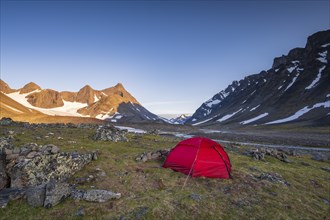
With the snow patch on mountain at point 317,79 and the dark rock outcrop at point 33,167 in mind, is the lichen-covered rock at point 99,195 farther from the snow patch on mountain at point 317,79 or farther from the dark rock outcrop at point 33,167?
the snow patch on mountain at point 317,79

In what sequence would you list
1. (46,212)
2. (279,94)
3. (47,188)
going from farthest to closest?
(279,94) < (47,188) < (46,212)

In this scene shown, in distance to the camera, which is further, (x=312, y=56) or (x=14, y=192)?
(x=312, y=56)

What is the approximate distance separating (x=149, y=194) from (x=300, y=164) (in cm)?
1882

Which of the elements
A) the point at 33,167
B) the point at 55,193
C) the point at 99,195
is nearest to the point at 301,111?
the point at 99,195

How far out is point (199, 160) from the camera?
1727cm

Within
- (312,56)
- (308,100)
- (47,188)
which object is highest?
(312,56)

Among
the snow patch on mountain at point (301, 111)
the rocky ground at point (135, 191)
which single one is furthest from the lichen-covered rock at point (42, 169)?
the snow patch on mountain at point (301, 111)

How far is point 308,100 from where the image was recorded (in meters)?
150

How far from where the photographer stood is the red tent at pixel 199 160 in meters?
17.0

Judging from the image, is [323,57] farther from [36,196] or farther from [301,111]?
[36,196]

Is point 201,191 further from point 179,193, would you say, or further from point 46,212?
point 46,212

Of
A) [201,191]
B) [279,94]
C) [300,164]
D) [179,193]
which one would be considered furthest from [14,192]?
[279,94]

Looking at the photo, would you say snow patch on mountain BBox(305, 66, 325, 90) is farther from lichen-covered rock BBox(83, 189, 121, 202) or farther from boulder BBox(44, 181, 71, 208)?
boulder BBox(44, 181, 71, 208)

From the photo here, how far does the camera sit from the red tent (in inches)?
669
